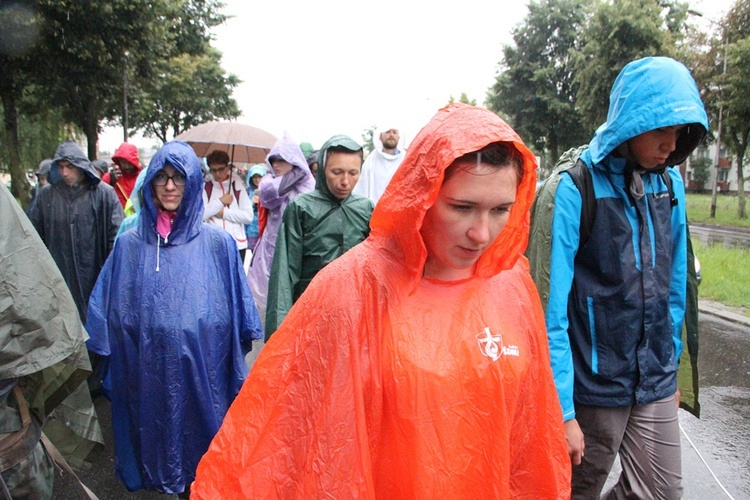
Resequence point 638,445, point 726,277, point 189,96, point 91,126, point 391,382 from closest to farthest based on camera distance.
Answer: point 391,382 < point 638,445 < point 726,277 < point 91,126 < point 189,96

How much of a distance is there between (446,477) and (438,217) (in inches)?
24.6

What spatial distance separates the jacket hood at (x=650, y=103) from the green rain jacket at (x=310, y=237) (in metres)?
1.76

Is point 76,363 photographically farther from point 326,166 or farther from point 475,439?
point 326,166

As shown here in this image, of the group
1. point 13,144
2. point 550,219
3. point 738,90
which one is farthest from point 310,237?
point 738,90

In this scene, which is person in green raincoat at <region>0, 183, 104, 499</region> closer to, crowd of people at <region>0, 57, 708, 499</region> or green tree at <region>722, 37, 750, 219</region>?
crowd of people at <region>0, 57, 708, 499</region>

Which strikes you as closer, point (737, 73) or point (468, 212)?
point (468, 212)

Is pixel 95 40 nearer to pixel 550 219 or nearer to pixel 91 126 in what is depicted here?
pixel 91 126

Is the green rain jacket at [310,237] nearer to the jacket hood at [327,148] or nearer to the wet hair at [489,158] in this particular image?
the jacket hood at [327,148]

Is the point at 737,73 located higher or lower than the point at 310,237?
higher

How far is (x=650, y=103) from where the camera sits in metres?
2.10

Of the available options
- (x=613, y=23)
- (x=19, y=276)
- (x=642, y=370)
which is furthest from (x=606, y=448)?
(x=613, y=23)

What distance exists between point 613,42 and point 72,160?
1036 inches

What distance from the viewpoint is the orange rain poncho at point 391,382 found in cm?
140

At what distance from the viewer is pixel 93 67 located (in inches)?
580
